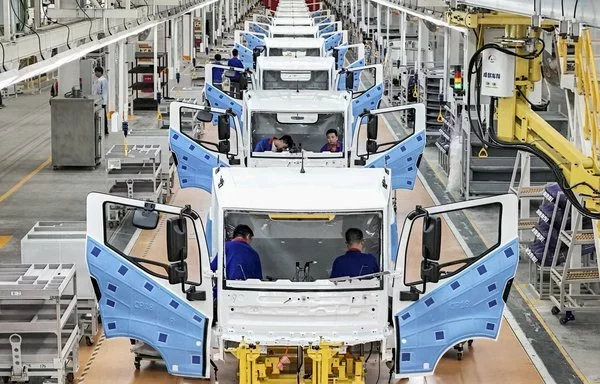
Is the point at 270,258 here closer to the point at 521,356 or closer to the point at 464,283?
the point at 464,283

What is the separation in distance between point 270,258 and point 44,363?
227cm

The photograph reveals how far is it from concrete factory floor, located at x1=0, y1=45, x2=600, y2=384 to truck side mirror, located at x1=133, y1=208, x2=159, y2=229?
2065 millimetres

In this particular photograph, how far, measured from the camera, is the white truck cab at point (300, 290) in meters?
10.2

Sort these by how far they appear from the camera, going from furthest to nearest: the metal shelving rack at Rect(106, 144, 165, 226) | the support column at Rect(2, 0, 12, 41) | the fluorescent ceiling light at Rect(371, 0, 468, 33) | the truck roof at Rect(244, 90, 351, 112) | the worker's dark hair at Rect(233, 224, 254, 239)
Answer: the metal shelving rack at Rect(106, 144, 165, 226), the fluorescent ceiling light at Rect(371, 0, 468, 33), the truck roof at Rect(244, 90, 351, 112), the support column at Rect(2, 0, 12, 41), the worker's dark hair at Rect(233, 224, 254, 239)

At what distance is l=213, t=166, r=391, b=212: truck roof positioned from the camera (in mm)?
10594

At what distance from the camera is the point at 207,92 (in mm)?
21297

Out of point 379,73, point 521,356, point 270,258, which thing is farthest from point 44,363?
point 379,73

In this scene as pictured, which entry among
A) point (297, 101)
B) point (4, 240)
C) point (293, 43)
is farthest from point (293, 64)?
point (4, 240)

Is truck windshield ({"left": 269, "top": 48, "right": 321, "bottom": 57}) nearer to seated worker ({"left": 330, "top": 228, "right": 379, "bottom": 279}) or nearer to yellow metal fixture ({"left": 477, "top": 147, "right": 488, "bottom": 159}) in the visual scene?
yellow metal fixture ({"left": 477, "top": 147, "right": 488, "bottom": 159})

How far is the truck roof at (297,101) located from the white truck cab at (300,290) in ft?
19.0

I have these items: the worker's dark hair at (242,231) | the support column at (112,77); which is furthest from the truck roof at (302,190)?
the support column at (112,77)

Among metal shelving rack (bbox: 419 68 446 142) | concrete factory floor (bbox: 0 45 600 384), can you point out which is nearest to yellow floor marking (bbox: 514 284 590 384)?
concrete factory floor (bbox: 0 45 600 384)

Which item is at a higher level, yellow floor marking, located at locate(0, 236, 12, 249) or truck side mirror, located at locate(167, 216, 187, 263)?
truck side mirror, located at locate(167, 216, 187, 263)

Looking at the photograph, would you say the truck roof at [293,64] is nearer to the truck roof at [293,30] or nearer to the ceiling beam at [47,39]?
the ceiling beam at [47,39]
